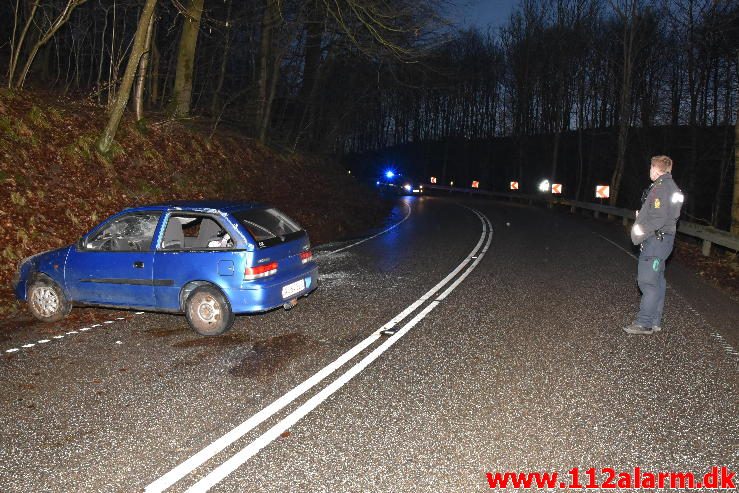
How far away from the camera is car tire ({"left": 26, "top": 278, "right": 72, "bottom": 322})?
719cm

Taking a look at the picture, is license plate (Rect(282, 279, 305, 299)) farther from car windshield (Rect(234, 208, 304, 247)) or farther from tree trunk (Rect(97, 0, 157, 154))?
tree trunk (Rect(97, 0, 157, 154))

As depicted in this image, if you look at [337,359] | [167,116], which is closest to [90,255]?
[337,359]

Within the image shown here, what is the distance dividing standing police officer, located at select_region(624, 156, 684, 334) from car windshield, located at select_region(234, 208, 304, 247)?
4312 mm

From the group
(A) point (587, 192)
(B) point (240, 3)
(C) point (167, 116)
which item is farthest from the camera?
(A) point (587, 192)

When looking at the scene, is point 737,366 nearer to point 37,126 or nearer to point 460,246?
point 460,246

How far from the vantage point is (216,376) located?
17.0 feet

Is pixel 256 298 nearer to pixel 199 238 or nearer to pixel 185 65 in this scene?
pixel 199 238

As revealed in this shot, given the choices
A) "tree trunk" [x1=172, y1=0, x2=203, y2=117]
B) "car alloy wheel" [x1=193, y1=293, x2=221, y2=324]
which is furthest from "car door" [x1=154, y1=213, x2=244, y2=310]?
"tree trunk" [x1=172, y1=0, x2=203, y2=117]

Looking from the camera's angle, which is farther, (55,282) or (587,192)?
(587,192)

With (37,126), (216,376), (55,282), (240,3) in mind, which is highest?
(240,3)

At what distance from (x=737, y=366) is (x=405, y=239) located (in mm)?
11312

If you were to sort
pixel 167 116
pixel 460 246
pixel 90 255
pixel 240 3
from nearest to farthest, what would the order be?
pixel 90 255 → pixel 460 246 → pixel 167 116 → pixel 240 3

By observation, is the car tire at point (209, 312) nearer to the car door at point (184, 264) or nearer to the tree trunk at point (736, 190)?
the car door at point (184, 264)
